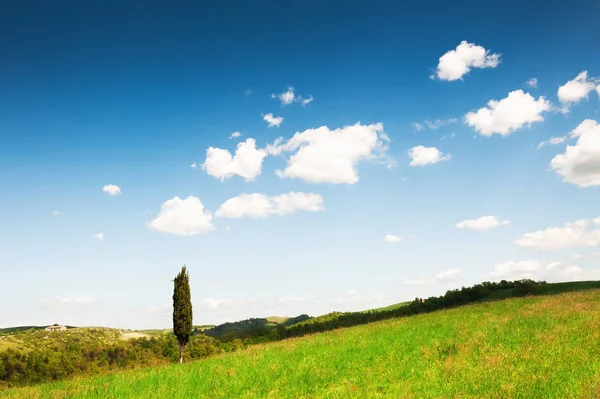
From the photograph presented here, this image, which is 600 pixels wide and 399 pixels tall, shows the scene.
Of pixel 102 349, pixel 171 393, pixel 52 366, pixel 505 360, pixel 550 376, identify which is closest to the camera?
pixel 550 376

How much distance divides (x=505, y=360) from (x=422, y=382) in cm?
445

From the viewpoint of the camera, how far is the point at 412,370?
15.3 m

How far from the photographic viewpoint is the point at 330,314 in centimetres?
13800

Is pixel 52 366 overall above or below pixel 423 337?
below

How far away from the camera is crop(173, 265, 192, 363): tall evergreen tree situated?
32.4 metres

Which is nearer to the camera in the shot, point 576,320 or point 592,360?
point 592,360

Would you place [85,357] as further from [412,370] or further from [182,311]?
[412,370]

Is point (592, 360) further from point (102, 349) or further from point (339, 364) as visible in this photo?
point (102, 349)

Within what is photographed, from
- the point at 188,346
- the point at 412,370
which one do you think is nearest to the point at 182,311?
the point at 412,370

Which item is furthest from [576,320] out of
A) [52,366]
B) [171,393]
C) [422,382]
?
[52,366]

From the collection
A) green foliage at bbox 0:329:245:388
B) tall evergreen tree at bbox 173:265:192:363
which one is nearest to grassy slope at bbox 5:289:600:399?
tall evergreen tree at bbox 173:265:192:363

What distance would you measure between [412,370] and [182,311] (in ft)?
74.1

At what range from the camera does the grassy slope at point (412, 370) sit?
12.5 m

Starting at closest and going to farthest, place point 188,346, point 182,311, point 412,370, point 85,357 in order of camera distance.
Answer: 1. point 412,370
2. point 182,311
3. point 188,346
4. point 85,357
